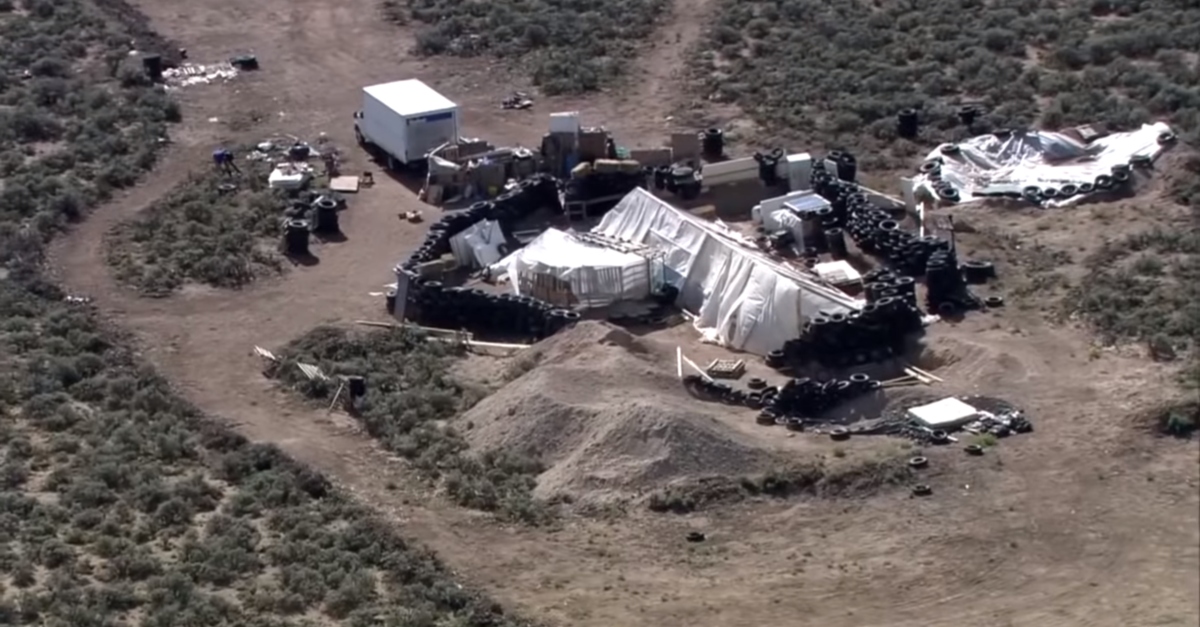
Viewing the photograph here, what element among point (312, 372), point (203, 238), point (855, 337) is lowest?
point (203, 238)

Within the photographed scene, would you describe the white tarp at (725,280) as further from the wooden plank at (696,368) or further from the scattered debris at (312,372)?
the scattered debris at (312,372)

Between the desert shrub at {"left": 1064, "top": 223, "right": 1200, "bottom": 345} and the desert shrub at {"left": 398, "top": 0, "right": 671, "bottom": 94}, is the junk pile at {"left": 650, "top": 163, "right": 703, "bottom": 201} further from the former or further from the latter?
the desert shrub at {"left": 1064, "top": 223, "right": 1200, "bottom": 345}

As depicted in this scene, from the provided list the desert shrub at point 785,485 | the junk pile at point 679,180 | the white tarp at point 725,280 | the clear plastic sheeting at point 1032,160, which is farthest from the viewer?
the junk pile at point 679,180

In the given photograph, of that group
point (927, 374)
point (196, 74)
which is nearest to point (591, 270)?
point (927, 374)

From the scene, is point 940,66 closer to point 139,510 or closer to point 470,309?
point 470,309

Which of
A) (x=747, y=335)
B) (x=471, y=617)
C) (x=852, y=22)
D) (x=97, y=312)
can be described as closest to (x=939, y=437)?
(x=747, y=335)

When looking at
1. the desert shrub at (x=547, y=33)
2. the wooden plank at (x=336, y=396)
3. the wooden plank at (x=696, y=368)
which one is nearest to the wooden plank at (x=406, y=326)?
the wooden plank at (x=336, y=396)

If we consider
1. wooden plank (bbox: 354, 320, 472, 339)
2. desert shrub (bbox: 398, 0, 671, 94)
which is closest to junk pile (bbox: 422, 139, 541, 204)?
wooden plank (bbox: 354, 320, 472, 339)
